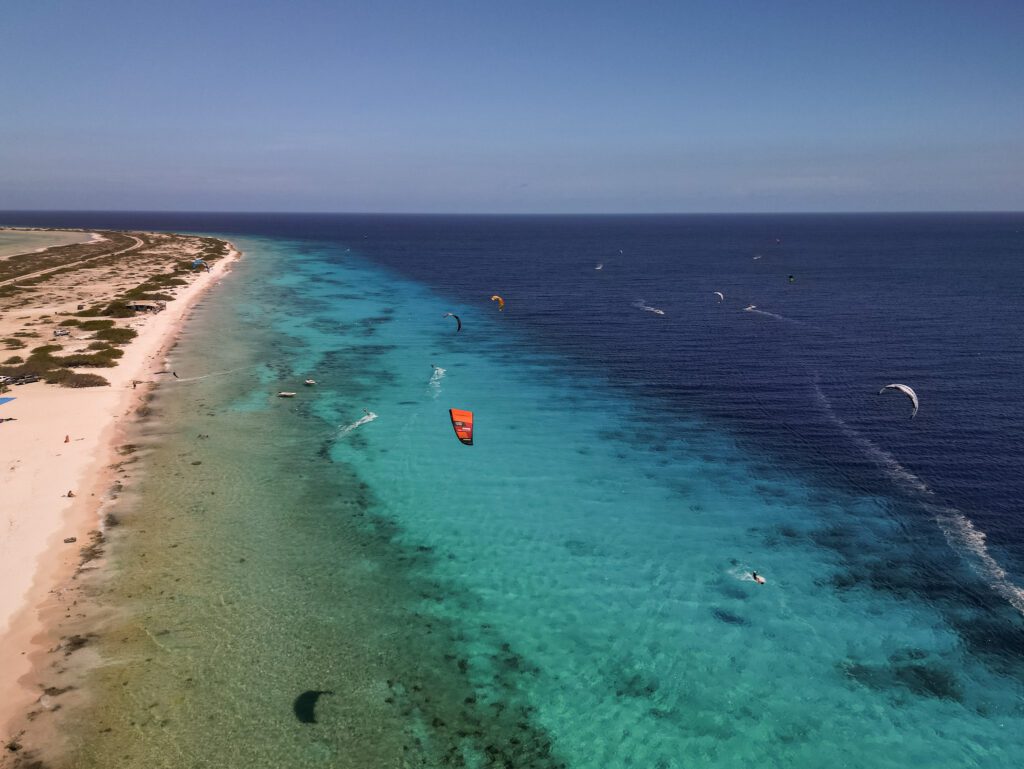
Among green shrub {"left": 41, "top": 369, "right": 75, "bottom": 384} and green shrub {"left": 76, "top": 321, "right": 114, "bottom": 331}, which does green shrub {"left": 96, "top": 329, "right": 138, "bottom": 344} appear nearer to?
green shrub {"left": 76, "top": 321, "right": 114, "bottom": 331}

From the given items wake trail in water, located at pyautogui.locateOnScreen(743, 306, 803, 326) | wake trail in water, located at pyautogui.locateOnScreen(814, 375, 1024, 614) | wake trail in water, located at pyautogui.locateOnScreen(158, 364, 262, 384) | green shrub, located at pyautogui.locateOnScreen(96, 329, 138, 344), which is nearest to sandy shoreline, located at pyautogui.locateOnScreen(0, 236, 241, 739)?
wake trail in water, located at pyautogui.locateOnScreen(158, 364, 262, 384)

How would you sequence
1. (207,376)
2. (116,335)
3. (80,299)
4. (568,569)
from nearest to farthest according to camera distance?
(568,569) < (207,376) < (116,335) < (80,299)

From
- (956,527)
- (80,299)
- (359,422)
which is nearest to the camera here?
(956,527)

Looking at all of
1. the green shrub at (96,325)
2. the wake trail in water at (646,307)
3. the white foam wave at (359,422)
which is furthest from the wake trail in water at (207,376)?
the wake trail in water at (646,307)

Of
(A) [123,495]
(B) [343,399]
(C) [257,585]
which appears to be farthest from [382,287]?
(C) [257,585]

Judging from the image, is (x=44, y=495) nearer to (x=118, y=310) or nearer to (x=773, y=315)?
(x=118, y=310)

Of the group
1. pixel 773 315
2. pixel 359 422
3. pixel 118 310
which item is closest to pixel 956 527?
pixel 359 422

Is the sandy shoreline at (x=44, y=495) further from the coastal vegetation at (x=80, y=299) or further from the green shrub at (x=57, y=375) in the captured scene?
the coastal vegetation at (x=80, y=299)
